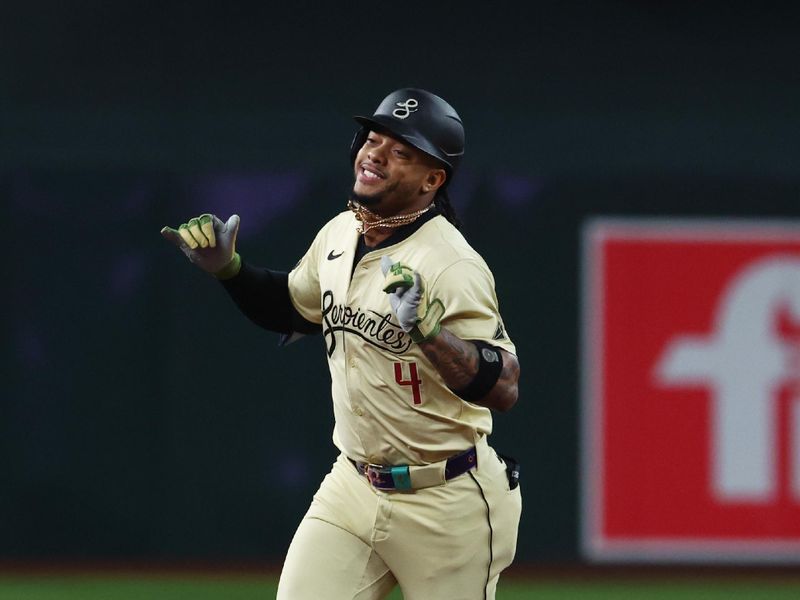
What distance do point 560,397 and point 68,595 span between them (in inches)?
97.7

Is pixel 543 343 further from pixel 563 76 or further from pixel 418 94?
pixel 418 94

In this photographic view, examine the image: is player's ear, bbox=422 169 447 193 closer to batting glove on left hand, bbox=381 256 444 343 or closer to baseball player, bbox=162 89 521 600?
baseball player, bbox=162 89 521 600

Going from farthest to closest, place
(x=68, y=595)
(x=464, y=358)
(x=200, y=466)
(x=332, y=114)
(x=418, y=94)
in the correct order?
(x=332, y=114) → (x=200, y=466) → (x=68, y=595) → (x=418, y=94) → (x=464, y=358)

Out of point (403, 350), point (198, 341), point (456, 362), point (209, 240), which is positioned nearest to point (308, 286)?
point (209, 240)

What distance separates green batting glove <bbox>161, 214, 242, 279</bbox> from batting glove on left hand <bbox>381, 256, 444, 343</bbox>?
2.45 ft

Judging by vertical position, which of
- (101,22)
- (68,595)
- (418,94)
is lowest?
(68,595)

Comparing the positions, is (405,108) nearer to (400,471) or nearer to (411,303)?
(411,303)

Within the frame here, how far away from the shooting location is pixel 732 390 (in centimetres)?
771

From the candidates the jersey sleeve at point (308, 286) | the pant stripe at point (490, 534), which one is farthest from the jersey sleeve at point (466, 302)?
the jersey sleeve at point (308, 286)

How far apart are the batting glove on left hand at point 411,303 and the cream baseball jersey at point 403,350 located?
16cm

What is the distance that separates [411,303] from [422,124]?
634 millimetres

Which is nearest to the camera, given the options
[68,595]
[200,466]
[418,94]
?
[418,94]


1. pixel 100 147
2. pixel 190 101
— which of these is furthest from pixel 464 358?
pixel 190 101

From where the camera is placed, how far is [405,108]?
426 centimetres
